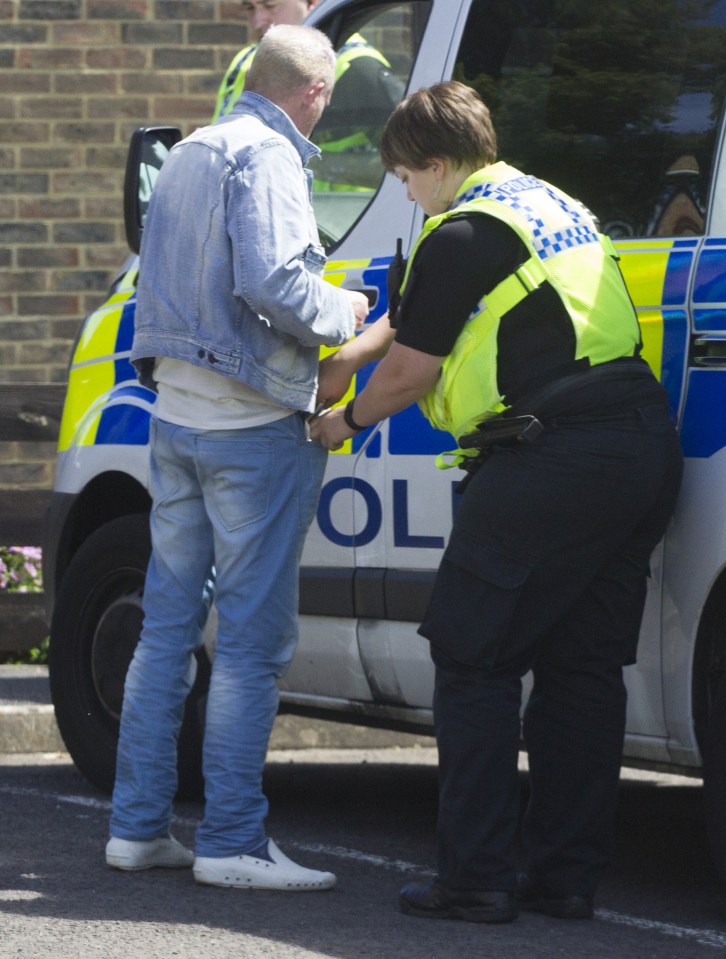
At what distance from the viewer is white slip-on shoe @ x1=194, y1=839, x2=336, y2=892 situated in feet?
13.5

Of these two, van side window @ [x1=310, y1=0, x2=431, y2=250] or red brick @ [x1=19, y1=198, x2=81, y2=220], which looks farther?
red brick @ [x1=19, y1=198, x2=81, y2=220]

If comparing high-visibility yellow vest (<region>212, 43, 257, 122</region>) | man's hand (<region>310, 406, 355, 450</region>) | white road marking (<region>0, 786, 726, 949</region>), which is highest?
high-visibility yellow vest (<region>212, 43, 257, 122</region>)

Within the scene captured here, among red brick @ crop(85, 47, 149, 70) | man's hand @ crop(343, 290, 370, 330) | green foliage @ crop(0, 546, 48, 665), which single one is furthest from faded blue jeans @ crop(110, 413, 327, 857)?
red brick @ crop(85, 47, 149, 70)

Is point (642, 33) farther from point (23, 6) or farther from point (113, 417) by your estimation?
point (23, 6)

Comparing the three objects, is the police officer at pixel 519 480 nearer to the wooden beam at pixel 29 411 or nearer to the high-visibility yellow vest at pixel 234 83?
the high-visibility yellow vest at pixel 234 83

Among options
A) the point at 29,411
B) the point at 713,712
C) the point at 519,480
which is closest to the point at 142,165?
the point at 519,480

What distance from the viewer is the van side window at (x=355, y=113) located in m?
4.82

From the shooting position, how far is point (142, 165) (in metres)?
4.99

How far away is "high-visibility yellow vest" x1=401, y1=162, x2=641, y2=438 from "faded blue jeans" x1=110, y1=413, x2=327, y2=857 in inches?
18.6

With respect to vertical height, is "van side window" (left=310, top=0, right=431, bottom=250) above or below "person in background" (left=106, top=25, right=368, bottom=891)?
above

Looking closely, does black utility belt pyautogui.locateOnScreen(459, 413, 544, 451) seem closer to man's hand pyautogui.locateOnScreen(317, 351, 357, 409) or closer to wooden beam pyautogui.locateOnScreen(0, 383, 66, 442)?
man's hand pyautogui.locateOnScreen(317, 351, 357, 409)

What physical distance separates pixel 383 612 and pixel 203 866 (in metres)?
0.77

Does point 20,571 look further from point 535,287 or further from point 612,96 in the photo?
point 535,287

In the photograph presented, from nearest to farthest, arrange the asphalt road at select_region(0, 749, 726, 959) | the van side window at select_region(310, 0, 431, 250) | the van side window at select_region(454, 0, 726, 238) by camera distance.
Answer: the asphalt road at select_region(0, 749, 726, 959) < the van side window at select_region(454, 0, 726, 238) < the van side window at select_region(310, 0, 431, 250)
